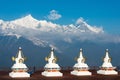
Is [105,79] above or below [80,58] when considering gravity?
below

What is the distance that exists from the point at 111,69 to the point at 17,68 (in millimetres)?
22080

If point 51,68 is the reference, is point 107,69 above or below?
below

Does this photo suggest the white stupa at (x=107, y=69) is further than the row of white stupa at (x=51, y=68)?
Yes

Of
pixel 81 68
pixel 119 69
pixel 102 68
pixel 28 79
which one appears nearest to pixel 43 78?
pixel 28 79

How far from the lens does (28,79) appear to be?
2354 inches

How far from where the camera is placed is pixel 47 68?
67250 mm

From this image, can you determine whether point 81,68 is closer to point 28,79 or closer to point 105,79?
point 105,79

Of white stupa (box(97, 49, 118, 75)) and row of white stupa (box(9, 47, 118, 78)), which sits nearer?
row of white stupa (box(9, 47, 118, 78))

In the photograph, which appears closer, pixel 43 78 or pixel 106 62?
pixel 43 78

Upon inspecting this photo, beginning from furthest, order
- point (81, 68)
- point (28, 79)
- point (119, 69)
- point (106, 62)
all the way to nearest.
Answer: point (119, 69) < point (106, 62) < point (81, 68) < point (28, 79)

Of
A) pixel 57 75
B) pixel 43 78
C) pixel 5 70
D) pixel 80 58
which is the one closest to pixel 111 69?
pixel 80 58

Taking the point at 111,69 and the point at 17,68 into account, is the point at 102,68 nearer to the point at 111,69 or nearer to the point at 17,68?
the point at 111,69

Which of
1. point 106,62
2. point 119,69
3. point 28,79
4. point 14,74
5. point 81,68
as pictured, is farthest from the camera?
point 119,69

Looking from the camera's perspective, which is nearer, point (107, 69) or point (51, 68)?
point (51, 68)
